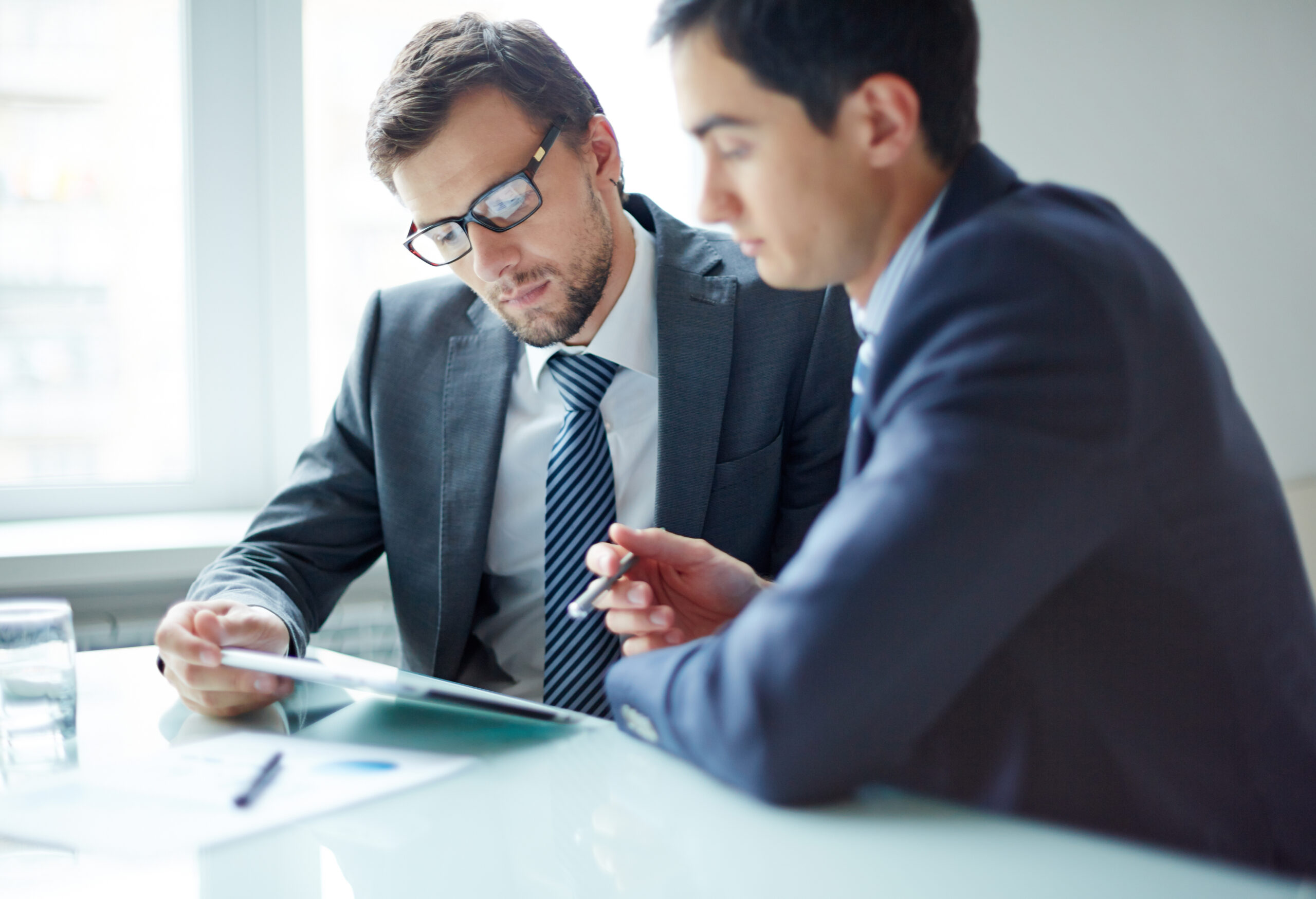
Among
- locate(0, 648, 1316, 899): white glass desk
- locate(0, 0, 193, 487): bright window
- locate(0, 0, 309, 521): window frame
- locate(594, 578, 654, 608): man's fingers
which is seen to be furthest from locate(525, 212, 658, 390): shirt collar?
locate(0, 0, 193, 487): bright window

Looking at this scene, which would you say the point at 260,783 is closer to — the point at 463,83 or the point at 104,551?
the point at 463,83

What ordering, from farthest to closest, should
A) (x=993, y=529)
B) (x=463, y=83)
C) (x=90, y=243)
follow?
(x=90, y=243), (x=463, y=83), (x=993, y=529)

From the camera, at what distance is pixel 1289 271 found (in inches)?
110

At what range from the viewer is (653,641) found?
3.22ft

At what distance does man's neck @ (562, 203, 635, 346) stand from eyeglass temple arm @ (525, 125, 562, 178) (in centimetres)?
17

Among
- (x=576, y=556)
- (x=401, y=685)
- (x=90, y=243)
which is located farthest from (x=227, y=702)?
(x=90, y=243)

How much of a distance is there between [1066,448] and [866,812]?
28 centimetres

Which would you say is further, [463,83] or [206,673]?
[463,83]

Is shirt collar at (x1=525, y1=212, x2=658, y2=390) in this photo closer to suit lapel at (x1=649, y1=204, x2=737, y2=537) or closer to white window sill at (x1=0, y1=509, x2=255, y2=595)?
suit lapel at (x1=649, y1=204, x2=737, y2=537)

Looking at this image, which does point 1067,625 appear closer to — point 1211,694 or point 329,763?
point 1211,694

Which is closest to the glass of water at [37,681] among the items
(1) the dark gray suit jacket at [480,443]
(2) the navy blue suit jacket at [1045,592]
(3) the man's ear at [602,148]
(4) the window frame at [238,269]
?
(1) the dark gray suit jacket at [480,443]

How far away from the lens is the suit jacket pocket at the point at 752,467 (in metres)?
1.42

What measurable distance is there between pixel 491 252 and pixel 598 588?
24.7 inches

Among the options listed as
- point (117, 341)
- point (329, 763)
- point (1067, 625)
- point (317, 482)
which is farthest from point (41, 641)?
point (117, 341)
